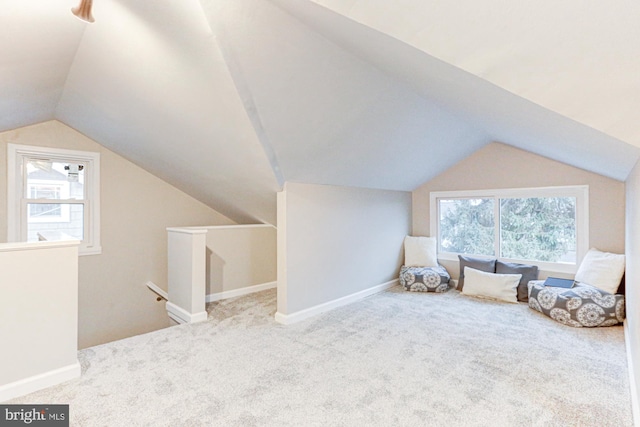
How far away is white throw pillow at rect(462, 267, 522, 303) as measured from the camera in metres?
4.01

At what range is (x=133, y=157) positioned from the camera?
427 centimetres

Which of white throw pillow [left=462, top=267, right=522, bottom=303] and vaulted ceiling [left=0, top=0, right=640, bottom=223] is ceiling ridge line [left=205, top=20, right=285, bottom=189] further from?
white throw pillow [left=462, top=267, right=522, bottom=303]

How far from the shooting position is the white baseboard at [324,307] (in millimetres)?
3315

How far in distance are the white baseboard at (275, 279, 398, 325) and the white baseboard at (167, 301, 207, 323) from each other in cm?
78

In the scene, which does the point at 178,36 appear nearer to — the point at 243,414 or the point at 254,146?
the point at 254,146

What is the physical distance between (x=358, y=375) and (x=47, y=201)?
13.6 ft

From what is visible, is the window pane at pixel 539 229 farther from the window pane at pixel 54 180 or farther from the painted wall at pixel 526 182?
the window pane at pixel 54 180

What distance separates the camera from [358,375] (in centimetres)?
228

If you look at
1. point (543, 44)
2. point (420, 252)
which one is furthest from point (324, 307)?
point (543, 44)

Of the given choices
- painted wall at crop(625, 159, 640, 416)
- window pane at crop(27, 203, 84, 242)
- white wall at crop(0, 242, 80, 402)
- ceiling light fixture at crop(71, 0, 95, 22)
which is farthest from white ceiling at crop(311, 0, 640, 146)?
window pane at crop(27, 203, 84, 242)

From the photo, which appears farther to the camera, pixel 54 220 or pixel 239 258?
pixel 239 258

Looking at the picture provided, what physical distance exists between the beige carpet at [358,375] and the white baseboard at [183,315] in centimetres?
16

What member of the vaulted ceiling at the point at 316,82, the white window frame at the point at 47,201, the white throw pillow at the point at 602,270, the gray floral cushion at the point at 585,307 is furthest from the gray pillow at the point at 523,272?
the white window frame at the point at 47,201

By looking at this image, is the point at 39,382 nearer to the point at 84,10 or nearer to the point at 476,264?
the point at 84,10
